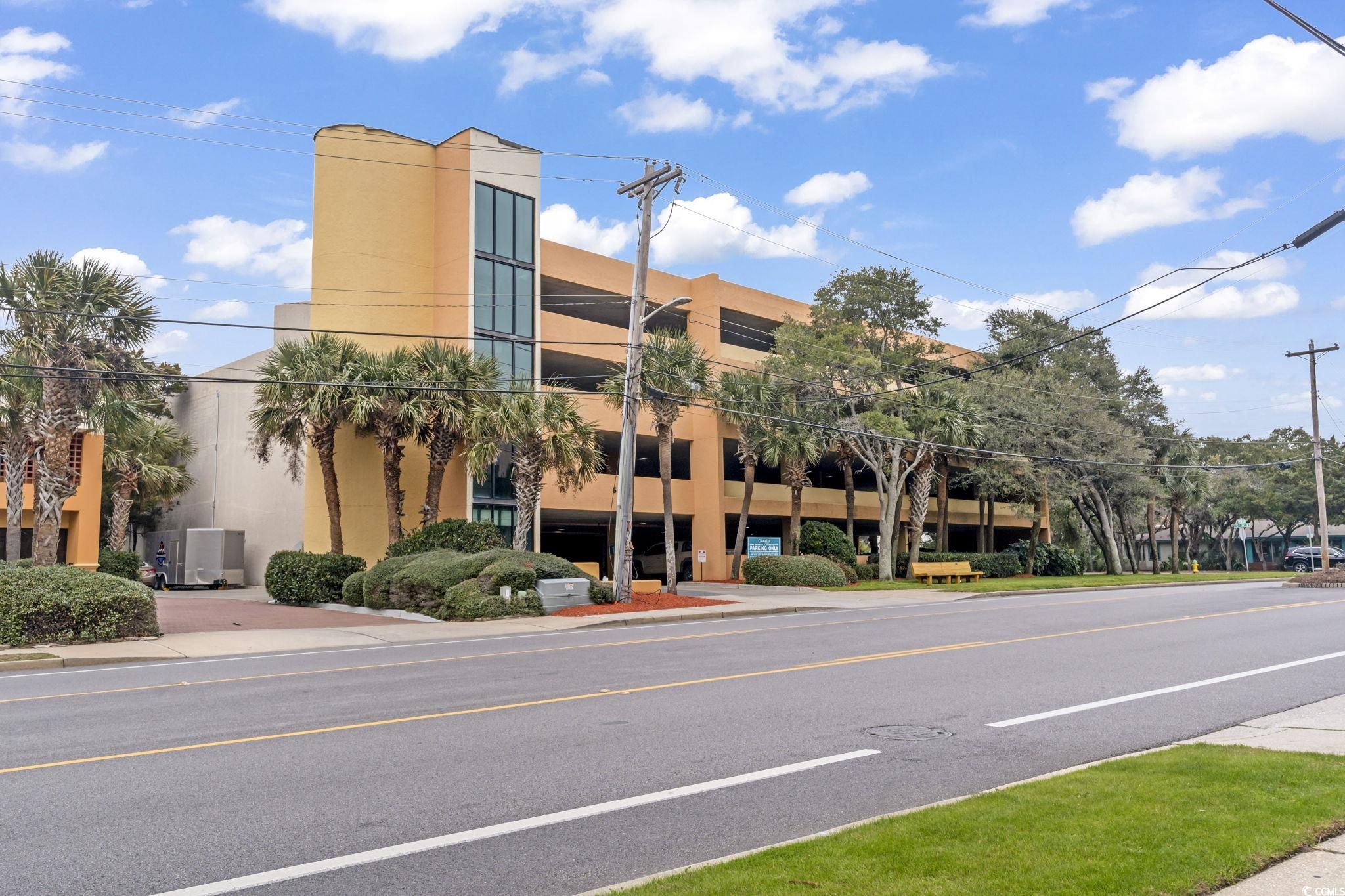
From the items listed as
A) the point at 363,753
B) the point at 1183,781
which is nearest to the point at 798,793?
the point at 1183,781

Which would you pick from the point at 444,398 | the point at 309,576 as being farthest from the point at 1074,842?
the point at 309,576

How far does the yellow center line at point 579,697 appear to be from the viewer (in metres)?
7.82

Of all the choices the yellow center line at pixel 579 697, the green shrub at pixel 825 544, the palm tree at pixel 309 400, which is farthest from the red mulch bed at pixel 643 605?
the green shrub at pixel 825 544

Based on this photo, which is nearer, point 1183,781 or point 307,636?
point 1183,781

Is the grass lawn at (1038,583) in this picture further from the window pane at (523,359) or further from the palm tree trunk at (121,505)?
the palm tree trunk at (121,505)

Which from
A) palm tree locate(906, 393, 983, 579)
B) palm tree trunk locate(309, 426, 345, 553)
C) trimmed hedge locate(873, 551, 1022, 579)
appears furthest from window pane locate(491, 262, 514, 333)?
trimmed hedge locate(873, 551, 1022, 579)

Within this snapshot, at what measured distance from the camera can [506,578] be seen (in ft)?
74.2

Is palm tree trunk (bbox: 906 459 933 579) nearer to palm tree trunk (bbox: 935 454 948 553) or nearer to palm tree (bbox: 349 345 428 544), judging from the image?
palm tree trunk (bbox: 935 454 948 553)

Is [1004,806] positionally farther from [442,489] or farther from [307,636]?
[442,489]

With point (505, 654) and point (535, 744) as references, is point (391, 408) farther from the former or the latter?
point (535, 744)

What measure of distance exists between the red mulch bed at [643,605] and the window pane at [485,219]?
13542 mm

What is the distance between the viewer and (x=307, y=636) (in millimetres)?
18266

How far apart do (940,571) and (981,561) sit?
6419 millimetres

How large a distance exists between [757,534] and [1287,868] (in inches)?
1780
